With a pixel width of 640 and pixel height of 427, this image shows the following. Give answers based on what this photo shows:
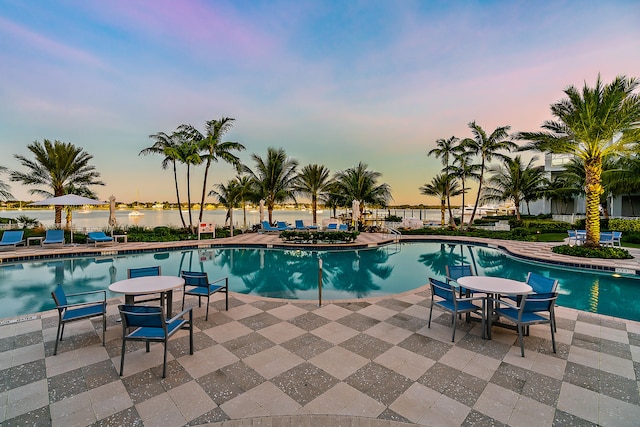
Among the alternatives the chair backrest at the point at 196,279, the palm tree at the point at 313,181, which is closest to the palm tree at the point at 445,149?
the palm tree at the point at 313,181

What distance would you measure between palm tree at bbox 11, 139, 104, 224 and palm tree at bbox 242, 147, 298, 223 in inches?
402

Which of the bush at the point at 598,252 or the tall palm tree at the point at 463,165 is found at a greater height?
the tall palm tree at the point at 463,165

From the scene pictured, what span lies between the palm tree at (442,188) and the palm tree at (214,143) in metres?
15.9

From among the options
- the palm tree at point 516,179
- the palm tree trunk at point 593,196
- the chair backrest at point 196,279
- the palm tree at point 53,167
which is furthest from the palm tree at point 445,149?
the palm tree at point 53,167

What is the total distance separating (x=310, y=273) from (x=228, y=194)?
42.9 feet

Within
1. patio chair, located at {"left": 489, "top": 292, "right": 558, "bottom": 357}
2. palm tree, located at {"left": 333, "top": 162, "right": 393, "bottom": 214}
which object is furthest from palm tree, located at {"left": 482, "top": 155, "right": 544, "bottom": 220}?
patio chair, located at {"left": 489, "top": 292, "right": 558, "bottom": 357}

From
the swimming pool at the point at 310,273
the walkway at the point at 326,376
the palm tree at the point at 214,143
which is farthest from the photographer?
the palm tree at the point at 214,143

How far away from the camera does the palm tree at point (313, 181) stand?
2247cm

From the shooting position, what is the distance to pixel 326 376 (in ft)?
10.3

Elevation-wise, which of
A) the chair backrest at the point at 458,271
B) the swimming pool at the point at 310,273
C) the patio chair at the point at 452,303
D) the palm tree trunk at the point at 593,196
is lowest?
the swimming pool at the point at 310,273

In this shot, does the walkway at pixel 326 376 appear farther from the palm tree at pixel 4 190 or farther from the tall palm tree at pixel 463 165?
the tall palm tree at pixel 463 165

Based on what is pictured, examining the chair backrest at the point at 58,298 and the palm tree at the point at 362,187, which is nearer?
the chair backrest at the point at 58,298

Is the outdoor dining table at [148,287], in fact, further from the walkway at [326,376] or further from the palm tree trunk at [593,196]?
the palm tree trunk at [593,196]

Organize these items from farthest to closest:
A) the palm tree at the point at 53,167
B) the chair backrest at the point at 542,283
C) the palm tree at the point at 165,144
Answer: the palm tree at the point at 165,144
the palm tree at the point at 53,167
the chair backrest at the point at 542,283
